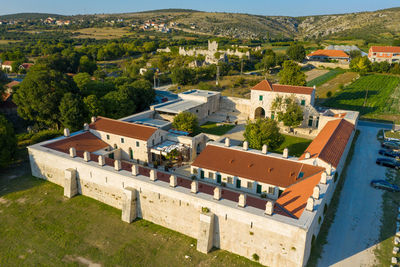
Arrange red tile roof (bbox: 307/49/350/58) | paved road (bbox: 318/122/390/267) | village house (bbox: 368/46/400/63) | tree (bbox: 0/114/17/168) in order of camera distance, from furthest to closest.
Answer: red tile roof (bbox: 307/49/350/58) → village house (bbox: 368/46/400/63) → tree (bbox: 0/114/17/168) → paved road (bbox: 318/122/390/267)

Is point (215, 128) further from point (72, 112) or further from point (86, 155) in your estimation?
point (86, 155)

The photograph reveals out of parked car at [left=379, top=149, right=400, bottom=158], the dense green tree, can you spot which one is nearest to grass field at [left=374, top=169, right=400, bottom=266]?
parked car at [left=379, top=149, right=400, bottom=158]

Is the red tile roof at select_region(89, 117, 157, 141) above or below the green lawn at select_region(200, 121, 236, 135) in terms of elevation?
above

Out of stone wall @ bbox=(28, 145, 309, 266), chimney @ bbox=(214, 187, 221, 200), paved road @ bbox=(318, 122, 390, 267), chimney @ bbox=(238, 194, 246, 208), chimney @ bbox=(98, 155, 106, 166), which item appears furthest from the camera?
chimney @ bbox=(98, 155, 106, 166)

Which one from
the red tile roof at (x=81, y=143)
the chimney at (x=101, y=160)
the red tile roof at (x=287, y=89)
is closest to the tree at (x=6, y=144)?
the red tile roof at (x=81, y=143)

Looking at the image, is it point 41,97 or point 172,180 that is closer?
point 172,180

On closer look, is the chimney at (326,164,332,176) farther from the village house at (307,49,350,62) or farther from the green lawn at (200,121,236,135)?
the village house at (307,49,350,62)

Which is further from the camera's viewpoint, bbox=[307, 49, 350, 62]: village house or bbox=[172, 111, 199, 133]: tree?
bbox=[307, 49, 350, 62]: village house

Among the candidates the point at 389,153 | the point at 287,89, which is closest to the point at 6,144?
the point at 287,89
